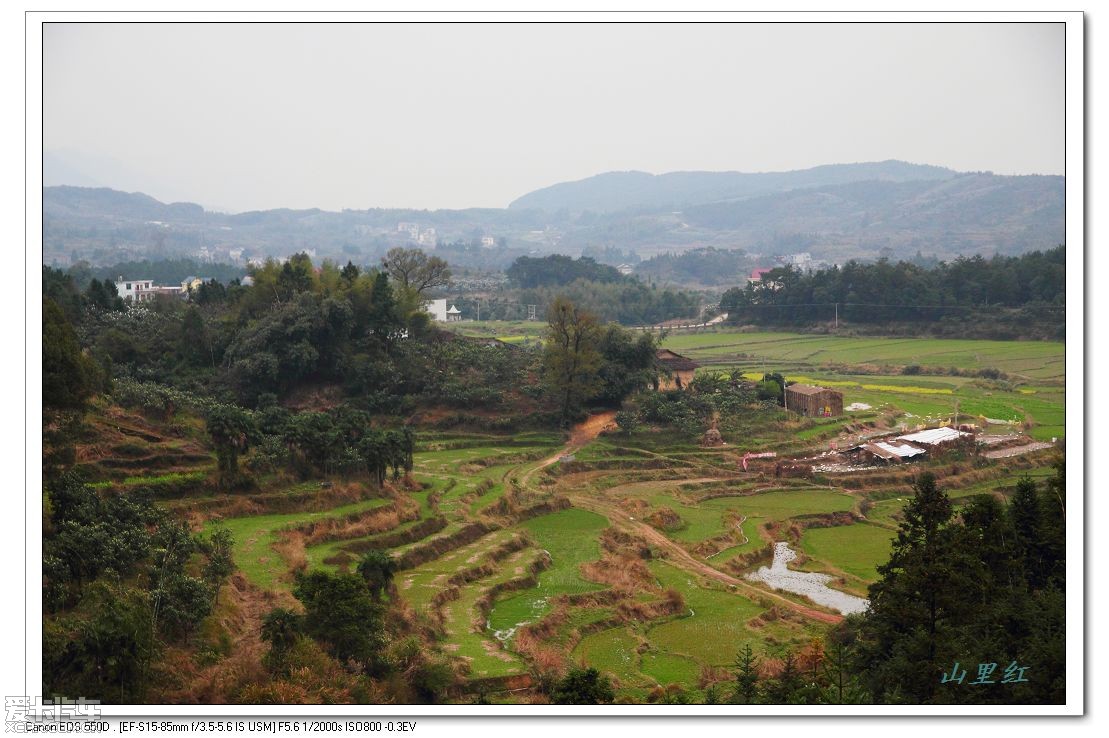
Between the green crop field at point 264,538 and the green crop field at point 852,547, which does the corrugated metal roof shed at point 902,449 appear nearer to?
the green crop field at point 852,547

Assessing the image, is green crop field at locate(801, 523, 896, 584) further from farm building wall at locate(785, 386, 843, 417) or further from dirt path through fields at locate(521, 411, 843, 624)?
farm building wall at locate(785, 386, 843, 417)

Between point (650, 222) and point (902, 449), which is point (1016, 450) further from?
point (650, 222)

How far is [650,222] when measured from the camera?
13512 centimetres

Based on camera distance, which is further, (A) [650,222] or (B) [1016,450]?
(A) [650,222]

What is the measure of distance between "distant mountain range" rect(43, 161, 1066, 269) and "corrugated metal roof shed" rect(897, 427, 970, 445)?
5620 centimetres

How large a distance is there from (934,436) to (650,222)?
114 m

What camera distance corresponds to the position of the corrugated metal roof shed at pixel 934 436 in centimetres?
2208

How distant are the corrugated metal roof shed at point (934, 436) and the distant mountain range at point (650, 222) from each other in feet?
184

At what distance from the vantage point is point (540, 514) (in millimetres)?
18062

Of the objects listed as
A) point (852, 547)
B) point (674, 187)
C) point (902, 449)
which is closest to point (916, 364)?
point (902, 449)

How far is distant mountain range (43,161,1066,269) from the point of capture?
90.8m

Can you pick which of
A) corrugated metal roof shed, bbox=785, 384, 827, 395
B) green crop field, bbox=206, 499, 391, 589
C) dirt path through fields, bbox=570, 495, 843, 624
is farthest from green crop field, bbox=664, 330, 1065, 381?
green crop field, bbox=206, 499, 391, 589

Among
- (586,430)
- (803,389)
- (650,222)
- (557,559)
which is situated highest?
(650,222)

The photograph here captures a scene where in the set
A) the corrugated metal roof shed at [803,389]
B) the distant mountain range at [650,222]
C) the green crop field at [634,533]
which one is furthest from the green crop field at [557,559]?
the distant mountain range at [650,222]
